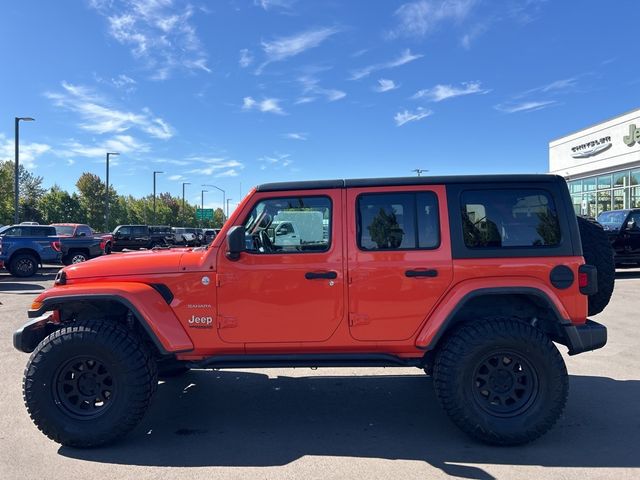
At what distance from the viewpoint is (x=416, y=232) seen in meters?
3.99

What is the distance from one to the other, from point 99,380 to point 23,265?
47.2 feet

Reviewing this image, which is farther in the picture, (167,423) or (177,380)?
(177,380)

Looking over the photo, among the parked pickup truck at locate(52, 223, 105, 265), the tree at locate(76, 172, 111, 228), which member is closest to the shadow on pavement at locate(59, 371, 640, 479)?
the parked pickup truck at locate(52, 223, 105, 265)

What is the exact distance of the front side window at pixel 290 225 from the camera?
3.99 m

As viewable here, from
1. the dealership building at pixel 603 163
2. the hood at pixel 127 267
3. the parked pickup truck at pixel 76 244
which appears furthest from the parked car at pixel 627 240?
the parked pickup truck at pixel 76 244

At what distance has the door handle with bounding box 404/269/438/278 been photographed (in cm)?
388

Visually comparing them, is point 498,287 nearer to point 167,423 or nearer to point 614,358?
point 167,423

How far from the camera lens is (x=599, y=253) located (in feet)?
14.2

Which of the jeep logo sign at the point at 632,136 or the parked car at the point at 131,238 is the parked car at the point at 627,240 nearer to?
the jeep logo sign at the point at 632,136

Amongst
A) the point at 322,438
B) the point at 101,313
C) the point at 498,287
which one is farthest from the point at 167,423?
the point at 498,287

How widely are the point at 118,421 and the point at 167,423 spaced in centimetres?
62

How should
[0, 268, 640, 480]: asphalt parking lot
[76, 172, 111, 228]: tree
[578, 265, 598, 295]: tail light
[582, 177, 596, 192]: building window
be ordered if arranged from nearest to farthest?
[0, 268, 640, 480]: asphalt parking lot
[578, 265, 598, 295]: tail light
[582, 177, 596, 192]: building window
[76, 172, 111, 228]: tree

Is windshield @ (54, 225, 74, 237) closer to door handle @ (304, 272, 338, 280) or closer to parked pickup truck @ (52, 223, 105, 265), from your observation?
parked pickup truck @ (52, 223, 105, 265)

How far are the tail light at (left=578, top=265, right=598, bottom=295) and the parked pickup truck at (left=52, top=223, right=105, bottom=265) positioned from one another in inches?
655
